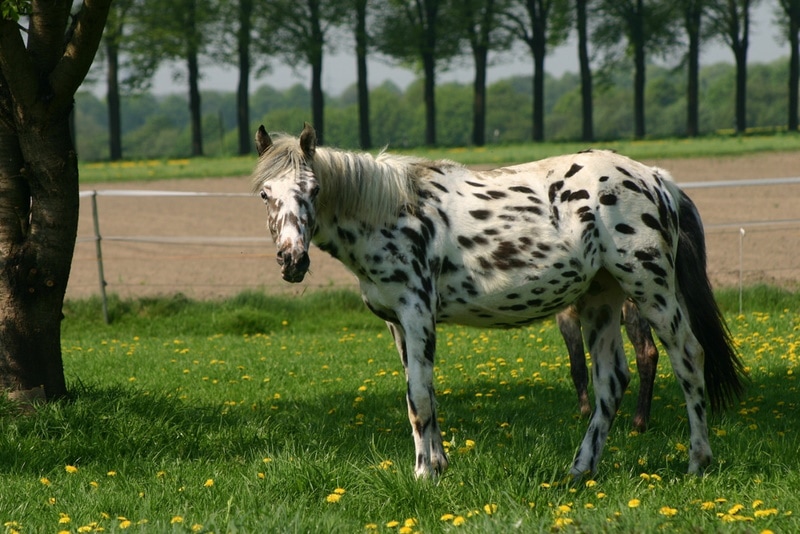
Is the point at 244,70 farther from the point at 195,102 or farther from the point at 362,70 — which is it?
the point at 362,70

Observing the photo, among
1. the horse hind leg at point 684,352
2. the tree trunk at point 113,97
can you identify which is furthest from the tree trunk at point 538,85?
the horse hind leg at point 684,352

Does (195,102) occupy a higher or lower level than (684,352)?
higher

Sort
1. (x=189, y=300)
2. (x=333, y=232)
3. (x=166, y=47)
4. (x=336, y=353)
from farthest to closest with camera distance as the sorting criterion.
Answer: (x=166, y=47)
(x=189, y=300)
(x=336, y=353)
(x=333, y=232)

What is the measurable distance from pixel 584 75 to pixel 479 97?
5303 mm

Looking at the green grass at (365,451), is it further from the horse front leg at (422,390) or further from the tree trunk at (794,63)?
the tree trunk at (794,63)

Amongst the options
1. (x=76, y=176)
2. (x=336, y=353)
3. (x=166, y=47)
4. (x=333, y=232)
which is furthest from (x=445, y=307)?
(x=166, y=47)

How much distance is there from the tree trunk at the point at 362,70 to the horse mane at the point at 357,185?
39383mm

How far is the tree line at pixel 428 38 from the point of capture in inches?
1777

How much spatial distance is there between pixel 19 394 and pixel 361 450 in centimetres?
243

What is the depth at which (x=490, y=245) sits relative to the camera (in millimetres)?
5574

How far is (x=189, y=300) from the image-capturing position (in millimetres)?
13305

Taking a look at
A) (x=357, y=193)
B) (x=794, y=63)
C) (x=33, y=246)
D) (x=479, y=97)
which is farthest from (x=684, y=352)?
(x=794, y=63)

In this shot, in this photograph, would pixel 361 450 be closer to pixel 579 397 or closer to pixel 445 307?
pixel 445 307

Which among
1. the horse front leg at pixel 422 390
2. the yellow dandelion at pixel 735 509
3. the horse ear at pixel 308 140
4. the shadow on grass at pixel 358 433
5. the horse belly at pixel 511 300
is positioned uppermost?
the horse ear at pixel 308 140
